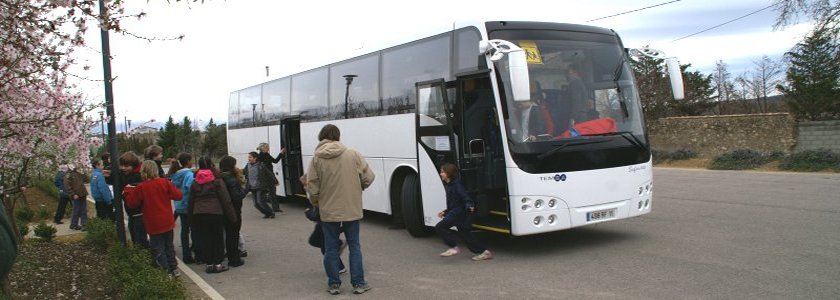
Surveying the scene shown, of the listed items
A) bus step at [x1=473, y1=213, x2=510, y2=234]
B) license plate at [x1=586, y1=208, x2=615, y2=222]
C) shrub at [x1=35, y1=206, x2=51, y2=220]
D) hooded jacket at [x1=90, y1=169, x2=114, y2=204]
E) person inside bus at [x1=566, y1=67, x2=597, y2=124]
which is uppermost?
person inside bus at [x1=566, y1=67, x2=597, y2=124]

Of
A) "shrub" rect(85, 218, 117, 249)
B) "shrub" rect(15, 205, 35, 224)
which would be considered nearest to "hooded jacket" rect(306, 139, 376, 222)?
"shrub" rect(85, 218, 117, 249)

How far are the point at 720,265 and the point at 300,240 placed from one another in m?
6.18

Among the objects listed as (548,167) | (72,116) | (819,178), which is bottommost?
(819,178)

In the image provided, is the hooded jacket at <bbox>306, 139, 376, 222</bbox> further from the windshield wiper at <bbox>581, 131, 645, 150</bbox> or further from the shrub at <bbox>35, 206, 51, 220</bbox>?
the shrub at <bbox>35, 206, 51, 220</bbox>

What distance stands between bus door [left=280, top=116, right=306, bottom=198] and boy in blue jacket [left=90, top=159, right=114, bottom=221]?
3.96 m

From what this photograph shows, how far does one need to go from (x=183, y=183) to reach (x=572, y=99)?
5137 millimetres

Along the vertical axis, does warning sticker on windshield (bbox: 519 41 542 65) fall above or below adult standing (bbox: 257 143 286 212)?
above

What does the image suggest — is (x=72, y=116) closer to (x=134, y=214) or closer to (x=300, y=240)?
(x=134, y=214)

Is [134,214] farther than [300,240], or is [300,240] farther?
[300,240]

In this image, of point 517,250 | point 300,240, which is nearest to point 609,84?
point 517,250

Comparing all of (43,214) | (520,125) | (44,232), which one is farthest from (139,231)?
(43,214)

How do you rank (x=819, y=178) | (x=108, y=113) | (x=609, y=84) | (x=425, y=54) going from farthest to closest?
(x=819, y=178), (x=425, y=54), (x=609, y=84), (x=108, y=113)

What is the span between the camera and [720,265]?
268 inches

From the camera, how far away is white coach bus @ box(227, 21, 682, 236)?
7445mm
